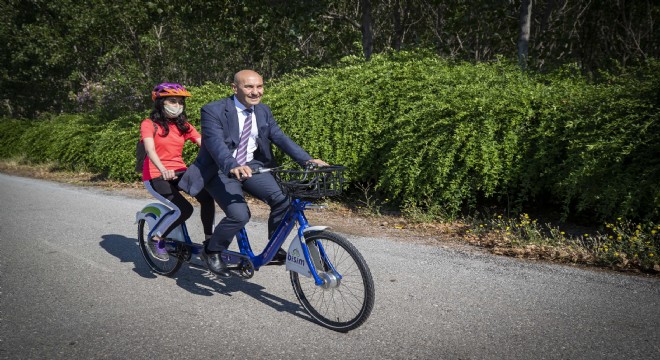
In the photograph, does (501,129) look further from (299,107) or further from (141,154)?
(141,154)

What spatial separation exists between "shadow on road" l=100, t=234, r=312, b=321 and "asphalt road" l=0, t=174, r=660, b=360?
0.02 metres

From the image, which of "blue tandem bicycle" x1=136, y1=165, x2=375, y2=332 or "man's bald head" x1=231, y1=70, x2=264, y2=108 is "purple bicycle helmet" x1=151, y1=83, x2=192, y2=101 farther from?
"blue tandem bicycle" x1=136, y1=165, x2=375, y2=332

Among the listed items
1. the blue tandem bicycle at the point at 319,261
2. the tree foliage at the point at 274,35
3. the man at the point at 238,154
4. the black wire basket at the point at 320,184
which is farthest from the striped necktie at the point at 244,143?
the tree foliage at the point at 274,35

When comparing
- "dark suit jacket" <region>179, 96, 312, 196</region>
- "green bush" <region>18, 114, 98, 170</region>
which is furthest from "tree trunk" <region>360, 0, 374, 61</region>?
"dark suit jacket" <region>179, 96, 312, 196</region>

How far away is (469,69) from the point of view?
7.83 metres

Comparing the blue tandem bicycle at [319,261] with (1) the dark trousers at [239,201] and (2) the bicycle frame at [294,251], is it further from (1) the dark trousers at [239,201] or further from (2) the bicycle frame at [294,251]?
(1) the dark trousers at [239,201]

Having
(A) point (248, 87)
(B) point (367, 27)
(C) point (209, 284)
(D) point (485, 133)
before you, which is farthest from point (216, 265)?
(B) point (367, 27)

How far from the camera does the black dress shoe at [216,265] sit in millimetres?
4305

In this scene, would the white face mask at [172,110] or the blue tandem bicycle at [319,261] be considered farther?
the white face mask at [172,110]

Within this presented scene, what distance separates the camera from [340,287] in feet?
12.1

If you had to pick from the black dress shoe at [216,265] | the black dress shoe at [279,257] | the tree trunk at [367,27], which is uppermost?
the tree trunk at [367,27]

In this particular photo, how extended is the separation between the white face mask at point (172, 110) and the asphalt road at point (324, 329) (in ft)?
5.50

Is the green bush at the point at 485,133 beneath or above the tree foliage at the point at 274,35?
beneath

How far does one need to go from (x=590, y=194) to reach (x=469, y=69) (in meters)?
3.16
